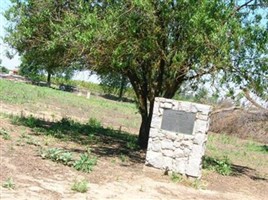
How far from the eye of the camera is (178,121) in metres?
9.56

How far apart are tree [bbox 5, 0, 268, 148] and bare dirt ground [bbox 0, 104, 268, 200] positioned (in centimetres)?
236

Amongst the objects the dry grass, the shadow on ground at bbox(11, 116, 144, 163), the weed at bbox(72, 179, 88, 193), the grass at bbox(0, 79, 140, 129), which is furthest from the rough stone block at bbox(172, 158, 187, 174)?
the dry grass

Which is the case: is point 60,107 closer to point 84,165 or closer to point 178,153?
point 178,153

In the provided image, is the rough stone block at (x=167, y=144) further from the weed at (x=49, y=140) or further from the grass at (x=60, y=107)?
the grass at (x=60, y=107)

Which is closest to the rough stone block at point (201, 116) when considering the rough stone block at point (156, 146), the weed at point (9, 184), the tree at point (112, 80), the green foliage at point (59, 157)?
the rough stone block at point (156, 146)

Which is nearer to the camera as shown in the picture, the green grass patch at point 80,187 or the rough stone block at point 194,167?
the green grass patch at point 80,187

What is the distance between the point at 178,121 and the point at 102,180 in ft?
8.22

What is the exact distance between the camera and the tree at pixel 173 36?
30.9ft

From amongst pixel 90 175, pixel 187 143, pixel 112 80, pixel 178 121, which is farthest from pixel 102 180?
pixel 112 80

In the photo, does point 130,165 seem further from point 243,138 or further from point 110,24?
point 243,138

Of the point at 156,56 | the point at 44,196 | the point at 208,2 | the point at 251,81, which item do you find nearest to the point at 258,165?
the point at 251,81

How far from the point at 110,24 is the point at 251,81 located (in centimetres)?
409

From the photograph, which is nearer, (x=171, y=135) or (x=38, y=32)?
(x=171, y=135)

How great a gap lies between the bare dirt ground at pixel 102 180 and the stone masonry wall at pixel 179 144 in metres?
0.31
